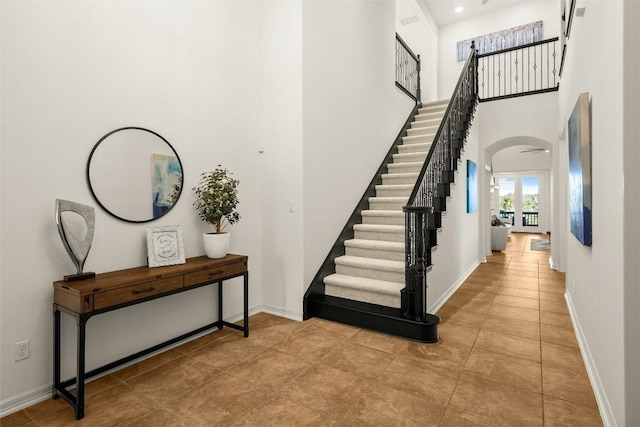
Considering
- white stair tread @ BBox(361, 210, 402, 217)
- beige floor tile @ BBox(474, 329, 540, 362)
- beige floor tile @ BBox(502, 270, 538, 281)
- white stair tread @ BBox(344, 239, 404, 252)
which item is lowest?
beige floor tile @ BBox(474, 329, 540, 362)

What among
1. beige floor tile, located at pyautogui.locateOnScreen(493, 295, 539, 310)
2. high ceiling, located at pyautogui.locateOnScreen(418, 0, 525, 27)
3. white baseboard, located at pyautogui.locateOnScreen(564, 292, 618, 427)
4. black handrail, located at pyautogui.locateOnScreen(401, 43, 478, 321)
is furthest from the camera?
high ceiling, located at pyautogui.locateOnScreen(418, 0, 525, 27)

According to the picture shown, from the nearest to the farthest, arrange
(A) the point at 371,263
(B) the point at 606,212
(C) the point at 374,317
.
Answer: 1. (B) the point at 606,212
2. (C) the point at 374,317
3. (A) the point at 371,263

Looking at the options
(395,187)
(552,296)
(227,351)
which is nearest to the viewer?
(227,351)

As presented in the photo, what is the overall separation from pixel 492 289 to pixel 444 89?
6.45m

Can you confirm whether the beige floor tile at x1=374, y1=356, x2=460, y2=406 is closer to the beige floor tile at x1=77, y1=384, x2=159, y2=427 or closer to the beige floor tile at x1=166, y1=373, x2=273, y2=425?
the beige floor tile at x1=166, y1=373, x2=273, y2=425

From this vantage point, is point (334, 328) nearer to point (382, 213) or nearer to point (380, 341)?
point (380, 341)

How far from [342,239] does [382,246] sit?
1.88 ft

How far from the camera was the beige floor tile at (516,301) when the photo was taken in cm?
430

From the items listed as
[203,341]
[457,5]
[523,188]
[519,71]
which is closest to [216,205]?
[203,341]

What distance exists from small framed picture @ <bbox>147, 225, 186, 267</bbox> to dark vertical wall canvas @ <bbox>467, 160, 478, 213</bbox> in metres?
4.86

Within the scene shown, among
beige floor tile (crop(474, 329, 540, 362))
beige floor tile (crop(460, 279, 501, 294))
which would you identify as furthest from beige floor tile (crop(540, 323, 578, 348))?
beige floor tile (crop(460, 279, 501, 294))

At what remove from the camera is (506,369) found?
2.68 metres

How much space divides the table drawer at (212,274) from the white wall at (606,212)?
9.04 ft

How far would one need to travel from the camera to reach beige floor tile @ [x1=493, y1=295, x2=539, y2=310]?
14.1 ft
